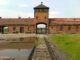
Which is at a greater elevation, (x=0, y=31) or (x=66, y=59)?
(x=66, y=59)

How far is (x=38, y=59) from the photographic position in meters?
13.8

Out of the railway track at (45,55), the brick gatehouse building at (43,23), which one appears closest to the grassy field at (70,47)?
the railway track at (45,55)

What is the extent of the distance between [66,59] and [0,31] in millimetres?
49760

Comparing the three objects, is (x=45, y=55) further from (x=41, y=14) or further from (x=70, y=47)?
(x=41, y=14)

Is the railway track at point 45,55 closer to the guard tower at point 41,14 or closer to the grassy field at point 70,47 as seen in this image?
the grassy field at point 70,47

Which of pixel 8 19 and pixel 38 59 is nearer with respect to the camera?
pixel 38 59

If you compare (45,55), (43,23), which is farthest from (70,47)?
(43,23)

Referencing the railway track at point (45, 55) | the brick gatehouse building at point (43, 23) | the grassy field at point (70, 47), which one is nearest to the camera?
the railway track at point (45, 55)

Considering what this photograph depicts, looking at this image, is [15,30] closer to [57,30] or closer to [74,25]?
[57,30]

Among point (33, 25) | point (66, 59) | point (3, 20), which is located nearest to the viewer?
point (66, 59)

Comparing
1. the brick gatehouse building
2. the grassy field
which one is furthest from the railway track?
the brick gatehouse building

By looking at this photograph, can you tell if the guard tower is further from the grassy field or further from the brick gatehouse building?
the grassy field

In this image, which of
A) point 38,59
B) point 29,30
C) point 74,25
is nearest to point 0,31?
point 29,30

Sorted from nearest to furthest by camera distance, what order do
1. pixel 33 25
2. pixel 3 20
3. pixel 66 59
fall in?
pixel 66 59 → pixel 33 25 → pixel 3 20
